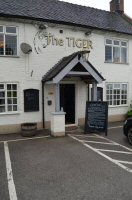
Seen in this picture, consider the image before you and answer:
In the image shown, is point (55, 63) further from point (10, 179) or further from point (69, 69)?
point (10, 179)

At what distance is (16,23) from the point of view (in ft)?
40.8

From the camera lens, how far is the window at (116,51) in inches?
618

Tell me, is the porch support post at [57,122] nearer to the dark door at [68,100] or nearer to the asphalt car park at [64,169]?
the asphalt car park at [64,169]

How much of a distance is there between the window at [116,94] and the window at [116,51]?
5.59 ft

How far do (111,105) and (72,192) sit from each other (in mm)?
10848

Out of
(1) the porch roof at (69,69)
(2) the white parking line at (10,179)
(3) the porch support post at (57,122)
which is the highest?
(1) the porch roof at (69,69)

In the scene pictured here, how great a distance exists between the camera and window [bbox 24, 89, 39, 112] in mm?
12789

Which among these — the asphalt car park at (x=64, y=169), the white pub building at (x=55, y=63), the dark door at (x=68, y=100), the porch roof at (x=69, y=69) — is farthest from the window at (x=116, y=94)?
the asphalt car park at (x=64, y=169)

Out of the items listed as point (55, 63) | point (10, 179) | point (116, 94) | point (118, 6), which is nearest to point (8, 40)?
point (55, 63)

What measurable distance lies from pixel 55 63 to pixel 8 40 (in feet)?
9.68

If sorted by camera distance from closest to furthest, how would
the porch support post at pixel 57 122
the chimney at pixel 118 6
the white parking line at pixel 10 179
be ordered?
the white parking line at pixel 10 179
the porch support post at pixel 57 122
the chimney at pixel 118 6

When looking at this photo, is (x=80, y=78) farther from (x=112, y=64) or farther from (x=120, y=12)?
(x=120, y=12)

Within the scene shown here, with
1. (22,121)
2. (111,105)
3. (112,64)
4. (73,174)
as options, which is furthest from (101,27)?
(73,174)

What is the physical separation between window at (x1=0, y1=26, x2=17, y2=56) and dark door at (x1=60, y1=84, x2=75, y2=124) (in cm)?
371
